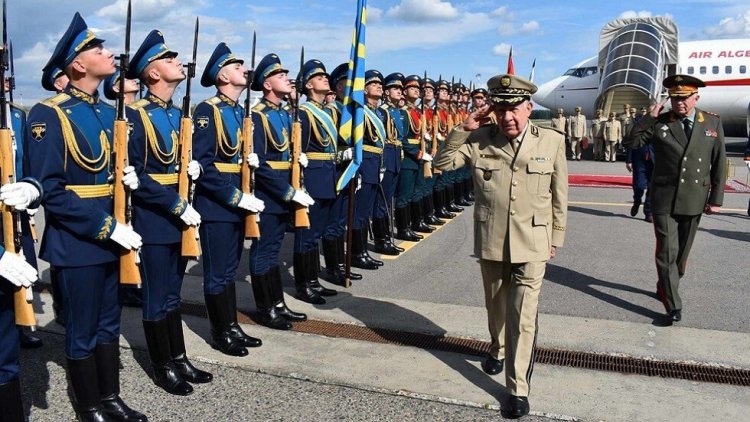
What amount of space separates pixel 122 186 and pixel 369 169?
3.89 meters

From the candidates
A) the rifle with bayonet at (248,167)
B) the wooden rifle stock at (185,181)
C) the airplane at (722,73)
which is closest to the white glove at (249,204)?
the rifle with bayonet at (248,167)

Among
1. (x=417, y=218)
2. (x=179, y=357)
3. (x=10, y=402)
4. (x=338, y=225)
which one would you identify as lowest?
(x=179, y=357)

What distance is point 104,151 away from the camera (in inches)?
137

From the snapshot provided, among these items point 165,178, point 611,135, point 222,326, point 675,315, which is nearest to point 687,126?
point 675,315

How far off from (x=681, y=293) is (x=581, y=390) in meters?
2.76

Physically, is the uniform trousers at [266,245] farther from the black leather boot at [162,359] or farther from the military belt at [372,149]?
the military belt at [372,149]

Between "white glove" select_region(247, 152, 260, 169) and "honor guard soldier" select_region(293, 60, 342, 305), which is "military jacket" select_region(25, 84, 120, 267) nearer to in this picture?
"white glove" select_region(247, 152, 260, 169)

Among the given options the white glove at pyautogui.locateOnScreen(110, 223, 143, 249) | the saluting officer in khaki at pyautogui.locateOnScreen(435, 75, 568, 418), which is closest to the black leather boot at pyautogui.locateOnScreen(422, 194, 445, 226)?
the saluting officer in khaki at pyautogui.locateOnScreen(435, 75, 568, 418)

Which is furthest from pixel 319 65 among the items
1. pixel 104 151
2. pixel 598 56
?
pixel 598 56

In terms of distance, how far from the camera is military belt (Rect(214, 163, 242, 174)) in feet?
15.3

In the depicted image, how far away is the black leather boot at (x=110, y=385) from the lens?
3.67 m

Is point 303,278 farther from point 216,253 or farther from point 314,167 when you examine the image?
point 216,253

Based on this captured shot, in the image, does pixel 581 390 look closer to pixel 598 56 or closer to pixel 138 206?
pixel 138 206

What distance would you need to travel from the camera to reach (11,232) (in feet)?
10.1
